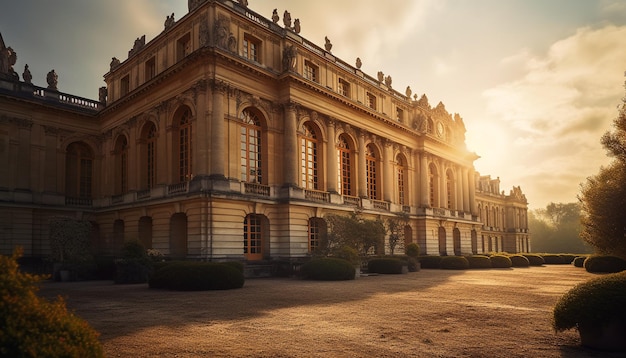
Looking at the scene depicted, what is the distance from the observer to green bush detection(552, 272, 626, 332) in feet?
26.1

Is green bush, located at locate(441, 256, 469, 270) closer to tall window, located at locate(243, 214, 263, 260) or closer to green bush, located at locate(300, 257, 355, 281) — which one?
green bush, located at locate(300, 257, 355, 281)

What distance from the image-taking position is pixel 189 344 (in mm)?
8641

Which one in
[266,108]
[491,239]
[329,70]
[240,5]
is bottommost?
[491,239]

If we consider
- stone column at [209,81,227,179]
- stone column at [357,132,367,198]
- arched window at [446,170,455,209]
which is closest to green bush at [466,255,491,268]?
stone column at [357,132,367,198]

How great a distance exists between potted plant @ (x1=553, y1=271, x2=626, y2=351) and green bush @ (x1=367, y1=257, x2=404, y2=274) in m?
22.1

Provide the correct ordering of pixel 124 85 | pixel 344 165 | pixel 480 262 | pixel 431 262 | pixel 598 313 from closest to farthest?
pixel 598 313, pixel 344 165, pixel 431 262, pixel 124 85, pixel 480 262

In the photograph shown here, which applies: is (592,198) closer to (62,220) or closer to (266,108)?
(266,108)

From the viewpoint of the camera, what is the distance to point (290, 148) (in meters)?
31.8

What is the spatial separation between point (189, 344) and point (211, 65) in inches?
886

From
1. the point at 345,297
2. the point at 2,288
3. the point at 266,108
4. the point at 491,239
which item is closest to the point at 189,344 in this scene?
the point at 2,288

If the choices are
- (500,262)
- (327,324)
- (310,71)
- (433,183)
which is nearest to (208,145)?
(310,71)

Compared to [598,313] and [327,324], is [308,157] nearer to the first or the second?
[327,324]

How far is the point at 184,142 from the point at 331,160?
11.4 meters

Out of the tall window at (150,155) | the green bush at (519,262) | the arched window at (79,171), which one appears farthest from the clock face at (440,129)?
the arched window at (79,171)
